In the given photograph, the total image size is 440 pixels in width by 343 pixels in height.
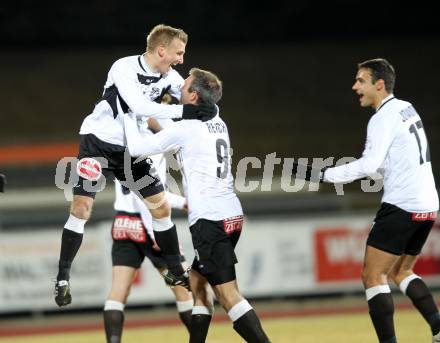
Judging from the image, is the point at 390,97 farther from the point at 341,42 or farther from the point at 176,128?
the point at 341,42

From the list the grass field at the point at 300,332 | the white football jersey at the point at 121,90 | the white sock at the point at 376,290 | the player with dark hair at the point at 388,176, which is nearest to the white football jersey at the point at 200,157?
the white football jersey at the point at 121,90

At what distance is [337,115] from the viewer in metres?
21.8

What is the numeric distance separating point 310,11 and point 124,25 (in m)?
5.06

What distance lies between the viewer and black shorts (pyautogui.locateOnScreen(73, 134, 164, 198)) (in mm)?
7000

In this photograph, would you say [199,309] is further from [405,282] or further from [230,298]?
[405,282]

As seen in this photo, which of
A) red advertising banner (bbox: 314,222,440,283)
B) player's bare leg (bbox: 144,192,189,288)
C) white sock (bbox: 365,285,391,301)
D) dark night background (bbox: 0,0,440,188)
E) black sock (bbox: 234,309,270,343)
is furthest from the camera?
dark night background (bbox: 0,0,440,188)

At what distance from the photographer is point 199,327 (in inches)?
269

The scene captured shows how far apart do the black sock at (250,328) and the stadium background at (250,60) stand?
11.8 m

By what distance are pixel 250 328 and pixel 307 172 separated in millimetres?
1303

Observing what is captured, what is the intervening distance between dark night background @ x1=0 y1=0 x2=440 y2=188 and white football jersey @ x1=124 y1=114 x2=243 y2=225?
45.8 ft

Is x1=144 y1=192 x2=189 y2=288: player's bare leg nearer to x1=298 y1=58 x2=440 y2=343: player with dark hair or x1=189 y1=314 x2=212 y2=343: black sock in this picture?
x1=189 y1=314 x2=212 y2=343: black sock

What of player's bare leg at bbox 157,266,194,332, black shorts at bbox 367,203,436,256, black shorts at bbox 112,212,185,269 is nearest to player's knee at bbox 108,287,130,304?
black shorts at bbox 112,212,185,269

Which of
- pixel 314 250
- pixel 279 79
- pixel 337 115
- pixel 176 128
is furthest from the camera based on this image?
pixel 279 79

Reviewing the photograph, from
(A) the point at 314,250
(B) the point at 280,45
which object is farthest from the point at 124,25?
(A) the point at 314,250
